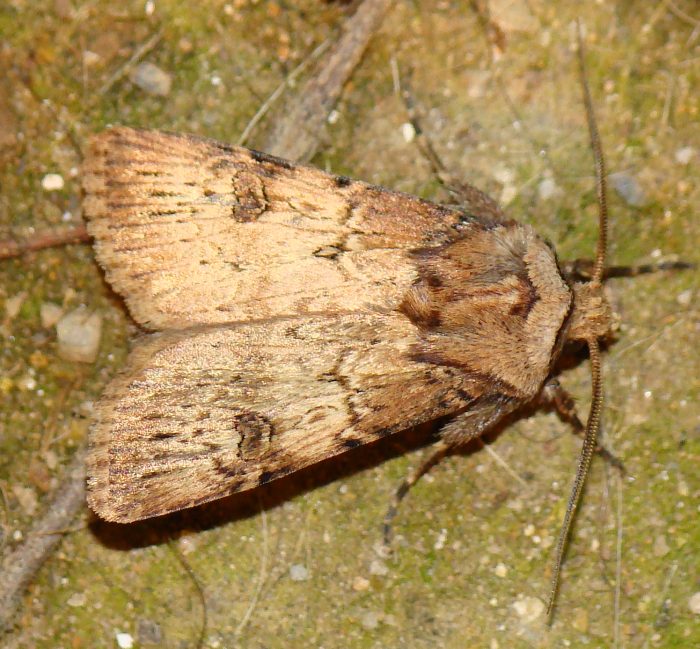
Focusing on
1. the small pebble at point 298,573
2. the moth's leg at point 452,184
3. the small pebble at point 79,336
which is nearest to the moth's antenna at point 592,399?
the moth's leg at point 452,184

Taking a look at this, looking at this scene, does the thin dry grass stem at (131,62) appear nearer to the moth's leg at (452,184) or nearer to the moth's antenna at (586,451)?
the moth's leg at (452,184)

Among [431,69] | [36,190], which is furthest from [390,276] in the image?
[36,190]

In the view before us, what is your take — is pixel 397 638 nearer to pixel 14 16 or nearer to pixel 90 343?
pixel 90 343

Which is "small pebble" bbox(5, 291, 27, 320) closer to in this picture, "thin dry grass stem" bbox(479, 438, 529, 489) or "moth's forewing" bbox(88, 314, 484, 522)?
"moth's forewing" bbox(88, 314, 484, 522)

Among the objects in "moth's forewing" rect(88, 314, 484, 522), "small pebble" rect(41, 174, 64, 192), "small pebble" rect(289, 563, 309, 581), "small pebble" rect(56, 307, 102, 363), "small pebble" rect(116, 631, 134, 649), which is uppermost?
"small pebble" rect(41, 174, 64, 192)

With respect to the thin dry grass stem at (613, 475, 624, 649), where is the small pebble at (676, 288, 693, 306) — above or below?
above

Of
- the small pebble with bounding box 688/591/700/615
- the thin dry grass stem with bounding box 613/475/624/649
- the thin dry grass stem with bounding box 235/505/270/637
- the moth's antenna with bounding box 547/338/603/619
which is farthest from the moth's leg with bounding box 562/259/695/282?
the thin dry grass stem with bounding box 235/505/270/637
